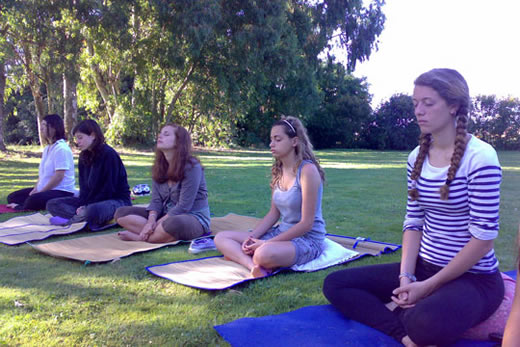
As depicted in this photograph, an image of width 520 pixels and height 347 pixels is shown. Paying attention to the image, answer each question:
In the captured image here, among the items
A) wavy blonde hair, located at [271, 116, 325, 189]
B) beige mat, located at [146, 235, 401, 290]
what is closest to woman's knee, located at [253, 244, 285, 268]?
beige mat, located at [146, 235, 401, 290]

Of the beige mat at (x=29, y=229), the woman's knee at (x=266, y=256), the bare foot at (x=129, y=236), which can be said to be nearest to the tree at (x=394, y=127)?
the beige mat at (x=29, y=229)

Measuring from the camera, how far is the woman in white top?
22.7 feet

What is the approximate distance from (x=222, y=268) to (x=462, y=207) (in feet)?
7.42

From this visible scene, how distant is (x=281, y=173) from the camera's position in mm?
4402

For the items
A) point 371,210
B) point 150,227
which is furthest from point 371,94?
point 150,227

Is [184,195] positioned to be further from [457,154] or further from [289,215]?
[457,154]

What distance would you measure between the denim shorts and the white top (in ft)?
13.0

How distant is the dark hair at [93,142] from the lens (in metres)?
5.98

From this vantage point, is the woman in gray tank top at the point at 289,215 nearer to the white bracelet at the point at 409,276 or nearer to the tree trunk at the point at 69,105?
the white bracelet at the point at 409,276

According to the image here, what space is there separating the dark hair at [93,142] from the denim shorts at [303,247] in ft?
9.40

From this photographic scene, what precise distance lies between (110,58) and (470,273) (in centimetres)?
2046

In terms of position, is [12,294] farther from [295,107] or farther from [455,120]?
[295,107]

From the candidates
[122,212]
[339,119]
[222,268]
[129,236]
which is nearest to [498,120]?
[339,119]

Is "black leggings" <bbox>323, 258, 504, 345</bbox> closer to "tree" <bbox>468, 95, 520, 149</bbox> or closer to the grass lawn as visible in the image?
the grass lawn
